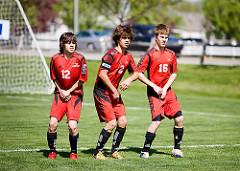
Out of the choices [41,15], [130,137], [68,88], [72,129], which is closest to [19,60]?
[130,137]

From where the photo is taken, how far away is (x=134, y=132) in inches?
393

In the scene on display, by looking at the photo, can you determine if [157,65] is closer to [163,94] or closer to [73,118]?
[163,94]

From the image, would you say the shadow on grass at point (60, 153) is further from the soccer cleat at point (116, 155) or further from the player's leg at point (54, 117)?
the soccer cleat at point (116, 155)

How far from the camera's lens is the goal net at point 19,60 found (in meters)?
17.5

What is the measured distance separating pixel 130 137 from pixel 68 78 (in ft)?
9.99

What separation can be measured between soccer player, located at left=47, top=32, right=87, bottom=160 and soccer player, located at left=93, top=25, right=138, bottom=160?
12.9 inches

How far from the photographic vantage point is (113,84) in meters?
6.93

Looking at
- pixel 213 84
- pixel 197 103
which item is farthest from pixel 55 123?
pixel 213 84

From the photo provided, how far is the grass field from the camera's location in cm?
648

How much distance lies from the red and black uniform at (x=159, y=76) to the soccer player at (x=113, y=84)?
0.30 m

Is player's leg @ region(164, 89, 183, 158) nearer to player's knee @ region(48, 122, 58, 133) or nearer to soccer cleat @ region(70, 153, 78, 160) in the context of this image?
soccer cleat @ region(70, 153, 78, 160)

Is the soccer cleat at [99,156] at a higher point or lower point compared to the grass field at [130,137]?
higher

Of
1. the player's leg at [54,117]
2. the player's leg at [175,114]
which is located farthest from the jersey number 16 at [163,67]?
the player's leg at [54,117]

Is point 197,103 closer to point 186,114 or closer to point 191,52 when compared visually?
point 186,114
